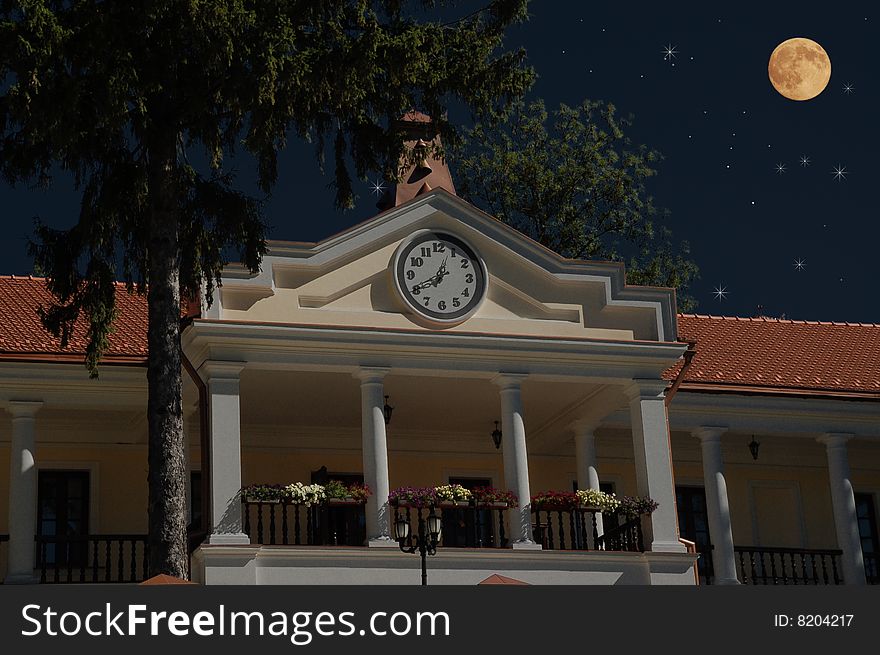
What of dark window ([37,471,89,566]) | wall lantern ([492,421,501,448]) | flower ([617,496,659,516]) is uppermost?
wall lantern ([492,421,501,448])

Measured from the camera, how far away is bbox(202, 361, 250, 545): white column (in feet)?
73.5

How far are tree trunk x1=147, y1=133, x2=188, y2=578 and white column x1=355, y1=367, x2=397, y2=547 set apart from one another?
3829mm

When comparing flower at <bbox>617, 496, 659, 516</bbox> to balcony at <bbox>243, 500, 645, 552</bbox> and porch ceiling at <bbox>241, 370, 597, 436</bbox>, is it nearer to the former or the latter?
balcony at <bbox>243, 500, 645, 552</bbox>

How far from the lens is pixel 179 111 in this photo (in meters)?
21.0

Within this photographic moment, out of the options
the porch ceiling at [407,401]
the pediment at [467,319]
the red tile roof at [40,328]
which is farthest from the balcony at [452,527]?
the red tile roof at [40,328]

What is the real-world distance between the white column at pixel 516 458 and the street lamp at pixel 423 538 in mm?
1615

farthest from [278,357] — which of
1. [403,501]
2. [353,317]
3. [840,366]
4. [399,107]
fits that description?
[840,366]

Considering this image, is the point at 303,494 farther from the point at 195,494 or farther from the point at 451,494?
the point at 195,494

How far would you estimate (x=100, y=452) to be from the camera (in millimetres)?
26984

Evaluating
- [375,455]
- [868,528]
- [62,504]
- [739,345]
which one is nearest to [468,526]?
[375,455]

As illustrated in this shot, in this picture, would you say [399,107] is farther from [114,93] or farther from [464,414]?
[464,414]

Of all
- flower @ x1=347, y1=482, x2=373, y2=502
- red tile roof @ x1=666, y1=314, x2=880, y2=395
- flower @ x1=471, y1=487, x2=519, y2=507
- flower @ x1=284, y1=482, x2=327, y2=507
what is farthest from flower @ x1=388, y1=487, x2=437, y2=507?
red tile roof @ x1=666, y1=314, x2=880, y2=395

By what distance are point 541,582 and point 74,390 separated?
7866mm

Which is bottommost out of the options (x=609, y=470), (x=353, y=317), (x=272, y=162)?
(x=609, y=470)
